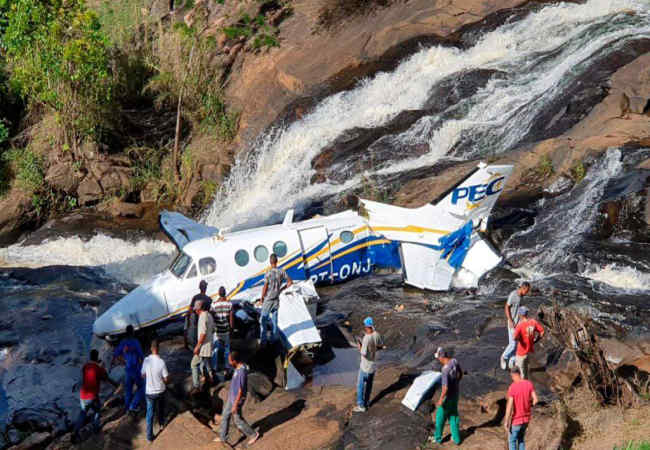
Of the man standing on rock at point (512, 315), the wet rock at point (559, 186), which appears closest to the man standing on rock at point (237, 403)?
the man standing on rock at point (512, 315)

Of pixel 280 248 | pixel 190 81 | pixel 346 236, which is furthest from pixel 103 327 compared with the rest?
pixel 190 81

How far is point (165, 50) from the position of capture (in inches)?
1253

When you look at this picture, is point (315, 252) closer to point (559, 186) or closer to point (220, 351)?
point (220, 351)

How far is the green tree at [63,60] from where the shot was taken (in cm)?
2726

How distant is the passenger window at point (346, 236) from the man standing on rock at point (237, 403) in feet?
23.0

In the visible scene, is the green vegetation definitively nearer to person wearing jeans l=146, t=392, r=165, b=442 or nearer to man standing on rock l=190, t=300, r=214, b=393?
man standing on rock l=190, t=300, r=214, b=393

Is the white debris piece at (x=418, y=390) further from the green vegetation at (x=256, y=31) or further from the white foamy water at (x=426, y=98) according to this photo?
the green vegetation at (x=256, y=31)

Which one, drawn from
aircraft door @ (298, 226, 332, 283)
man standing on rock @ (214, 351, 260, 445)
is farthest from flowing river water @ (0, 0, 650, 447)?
man standing on rock @ (214, 351, 260, 445)

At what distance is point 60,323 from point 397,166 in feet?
40.6

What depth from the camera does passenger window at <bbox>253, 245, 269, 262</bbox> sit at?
16781 mm

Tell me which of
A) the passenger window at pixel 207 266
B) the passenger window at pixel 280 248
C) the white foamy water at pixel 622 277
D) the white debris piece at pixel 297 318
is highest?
the passenger window at pixel 207 266

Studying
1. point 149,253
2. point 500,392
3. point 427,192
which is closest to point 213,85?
point 149,253

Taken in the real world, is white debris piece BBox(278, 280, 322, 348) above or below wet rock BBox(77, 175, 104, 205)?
below

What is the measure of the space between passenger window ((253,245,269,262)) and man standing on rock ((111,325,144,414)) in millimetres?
4489
